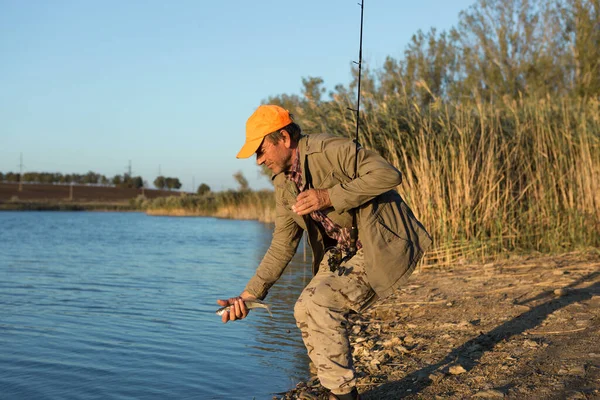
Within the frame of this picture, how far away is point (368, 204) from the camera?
3574 millimetres

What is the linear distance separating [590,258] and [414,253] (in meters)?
5.66

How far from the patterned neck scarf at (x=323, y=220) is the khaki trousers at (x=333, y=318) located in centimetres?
17

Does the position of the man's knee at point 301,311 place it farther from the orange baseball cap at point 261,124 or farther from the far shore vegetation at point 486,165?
the far shore vegetation at point 486,165

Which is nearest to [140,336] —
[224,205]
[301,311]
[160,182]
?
[301,311]

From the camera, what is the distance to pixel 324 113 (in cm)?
1124

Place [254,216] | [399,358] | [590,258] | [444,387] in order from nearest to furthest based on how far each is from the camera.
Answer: [444,387] < [399,358] < [590,258] < [254,216]

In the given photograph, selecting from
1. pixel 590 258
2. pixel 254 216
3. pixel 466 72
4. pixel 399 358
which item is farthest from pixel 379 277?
pixel 254 216

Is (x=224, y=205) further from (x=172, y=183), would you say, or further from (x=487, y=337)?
(x=172, y=183)

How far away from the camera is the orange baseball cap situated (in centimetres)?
360

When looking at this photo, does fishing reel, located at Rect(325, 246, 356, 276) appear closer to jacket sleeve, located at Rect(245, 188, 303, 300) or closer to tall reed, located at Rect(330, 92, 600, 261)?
jacket sleeve, located at Rect(245, 188, 303, 300)

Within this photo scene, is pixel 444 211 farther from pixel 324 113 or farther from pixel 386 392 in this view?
pixel 386 392

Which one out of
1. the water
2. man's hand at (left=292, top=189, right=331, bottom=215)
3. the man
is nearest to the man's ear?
the man

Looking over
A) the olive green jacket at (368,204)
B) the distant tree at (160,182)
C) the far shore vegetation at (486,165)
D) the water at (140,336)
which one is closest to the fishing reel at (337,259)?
the olive green jacket at (368,204)

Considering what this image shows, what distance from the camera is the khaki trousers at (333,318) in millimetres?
3561
